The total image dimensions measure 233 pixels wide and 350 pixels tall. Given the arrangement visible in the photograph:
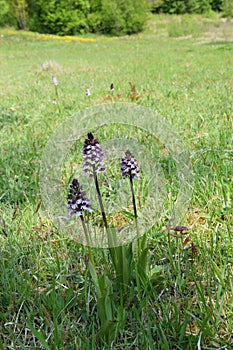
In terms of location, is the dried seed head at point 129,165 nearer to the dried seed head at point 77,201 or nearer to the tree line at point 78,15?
the dried seed head at point 77,201

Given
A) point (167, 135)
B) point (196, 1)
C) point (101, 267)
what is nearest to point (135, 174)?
point (101, 267)

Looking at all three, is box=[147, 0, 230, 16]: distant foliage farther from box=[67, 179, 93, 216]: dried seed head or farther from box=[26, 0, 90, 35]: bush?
box=[67, 179, 93, 216]: dried seed head

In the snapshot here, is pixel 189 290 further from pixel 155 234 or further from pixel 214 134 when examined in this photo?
pixel 214 134

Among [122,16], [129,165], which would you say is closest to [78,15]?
[122,16]

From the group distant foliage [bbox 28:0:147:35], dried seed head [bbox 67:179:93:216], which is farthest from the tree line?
dried seed head [bbox 67:179:93:216]

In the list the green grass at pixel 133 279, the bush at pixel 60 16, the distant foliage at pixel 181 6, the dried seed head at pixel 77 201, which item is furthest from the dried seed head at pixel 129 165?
the distant foliage at pixel 181 6

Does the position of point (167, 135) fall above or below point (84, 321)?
above

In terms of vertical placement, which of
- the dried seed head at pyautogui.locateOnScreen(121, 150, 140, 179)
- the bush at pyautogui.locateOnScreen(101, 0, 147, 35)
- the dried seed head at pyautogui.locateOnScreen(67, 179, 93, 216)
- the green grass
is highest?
the bush at pyautogui.locateOnScreen(101, 0, 147, 35)

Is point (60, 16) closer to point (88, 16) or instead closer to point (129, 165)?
point (88, 16)
